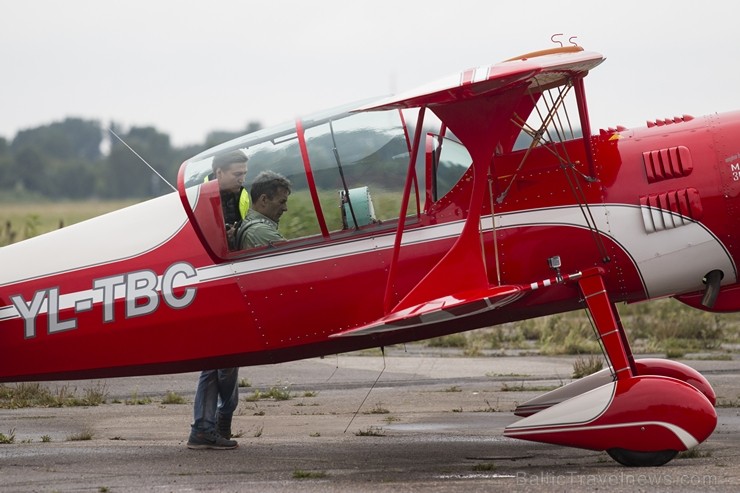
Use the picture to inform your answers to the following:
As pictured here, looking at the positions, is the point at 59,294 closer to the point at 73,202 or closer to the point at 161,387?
the point at 161,387

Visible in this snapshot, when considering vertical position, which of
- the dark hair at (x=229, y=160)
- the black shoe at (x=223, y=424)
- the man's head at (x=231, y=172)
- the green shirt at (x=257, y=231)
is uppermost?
the dark hair at (x=229, y=160)

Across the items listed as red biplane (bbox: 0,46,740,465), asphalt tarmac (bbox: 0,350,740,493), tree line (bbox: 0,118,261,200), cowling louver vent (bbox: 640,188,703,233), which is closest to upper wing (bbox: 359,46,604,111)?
red biplane (bbox: 0,46,740,465)

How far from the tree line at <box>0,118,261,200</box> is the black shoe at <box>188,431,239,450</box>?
70.5 metres

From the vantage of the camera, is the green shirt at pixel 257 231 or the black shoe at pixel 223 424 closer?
the green shirt at pixel 257 231

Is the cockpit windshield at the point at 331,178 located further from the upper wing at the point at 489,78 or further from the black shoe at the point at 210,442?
the black shoe at the point at 210,442

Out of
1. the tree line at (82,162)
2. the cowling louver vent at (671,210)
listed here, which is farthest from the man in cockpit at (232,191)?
the tree line at (82,162)

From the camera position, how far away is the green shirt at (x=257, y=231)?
29.7ft

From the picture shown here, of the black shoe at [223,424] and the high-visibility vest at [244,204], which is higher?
the high-visibility vest at [244,204]

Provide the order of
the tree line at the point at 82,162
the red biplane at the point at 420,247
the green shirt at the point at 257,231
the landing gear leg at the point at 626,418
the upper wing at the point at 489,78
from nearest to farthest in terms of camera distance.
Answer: the upper wing at the point at 489,78 < the landing gear leg at the point at 626,418 < the red biplane at the point at 420,247 < the green shirt at the point at 257,231 < the tree line at the point at 82,162

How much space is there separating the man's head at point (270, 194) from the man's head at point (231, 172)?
0.16 metres

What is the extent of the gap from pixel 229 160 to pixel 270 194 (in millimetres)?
498

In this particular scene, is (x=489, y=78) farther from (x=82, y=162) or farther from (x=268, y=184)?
(x=82, y=162)

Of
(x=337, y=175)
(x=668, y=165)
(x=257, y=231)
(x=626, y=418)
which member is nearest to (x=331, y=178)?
(x=337, y=175)

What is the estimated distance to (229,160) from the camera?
9188mm
